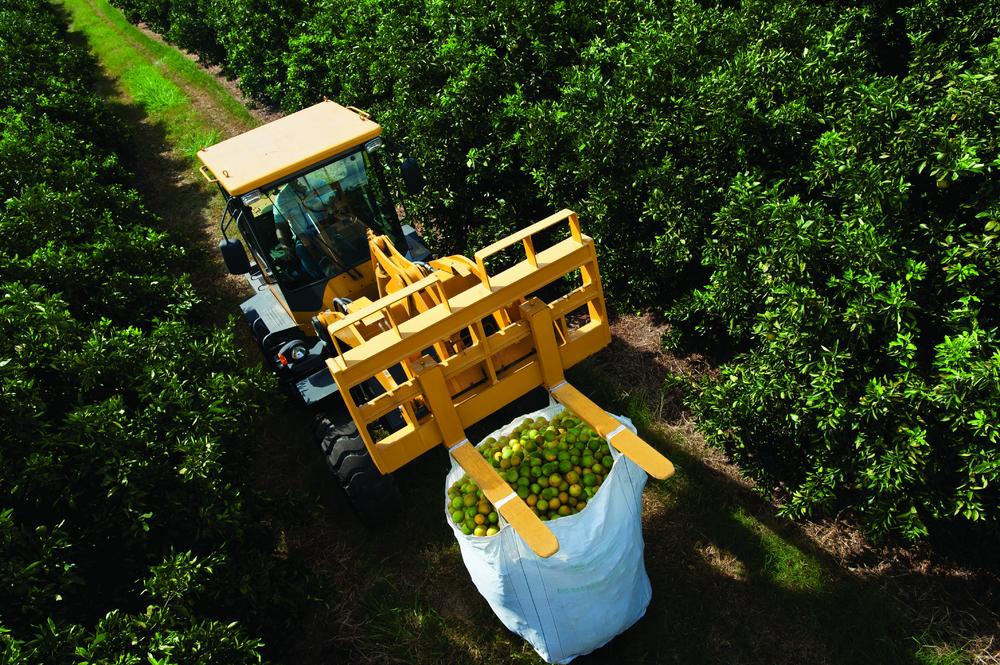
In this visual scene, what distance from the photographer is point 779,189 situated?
601 centimetres

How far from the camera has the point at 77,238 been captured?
25.8 feet

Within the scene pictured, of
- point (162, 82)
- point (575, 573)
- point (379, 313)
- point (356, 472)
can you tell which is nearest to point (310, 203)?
point (379, 313)

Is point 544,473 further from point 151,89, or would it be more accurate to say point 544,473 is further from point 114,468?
point 151,89

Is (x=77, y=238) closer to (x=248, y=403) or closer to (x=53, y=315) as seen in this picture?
(x=53, y=315)

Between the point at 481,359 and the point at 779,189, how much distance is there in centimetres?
342

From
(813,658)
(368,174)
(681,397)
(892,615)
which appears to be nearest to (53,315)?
(368,174)

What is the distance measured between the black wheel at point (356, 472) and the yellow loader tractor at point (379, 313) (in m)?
0.01

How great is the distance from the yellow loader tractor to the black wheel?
12 millimetres

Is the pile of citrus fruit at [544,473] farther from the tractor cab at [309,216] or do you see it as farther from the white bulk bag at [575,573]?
the tractor cab at [309,216]

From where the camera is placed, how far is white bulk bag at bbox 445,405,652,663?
4480 millimetres

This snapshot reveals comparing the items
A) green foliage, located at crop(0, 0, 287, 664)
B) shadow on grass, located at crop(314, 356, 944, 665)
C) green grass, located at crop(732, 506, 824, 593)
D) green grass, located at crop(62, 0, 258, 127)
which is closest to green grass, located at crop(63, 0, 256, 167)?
green grass, located at crop(62, 0, 258, 127)

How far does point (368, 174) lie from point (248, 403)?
263cm

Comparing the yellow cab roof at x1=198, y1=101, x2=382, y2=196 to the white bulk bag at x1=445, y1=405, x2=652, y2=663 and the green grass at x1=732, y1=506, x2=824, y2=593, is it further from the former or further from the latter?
the green grass at x1=732, y1=506, x2=824, y2=593

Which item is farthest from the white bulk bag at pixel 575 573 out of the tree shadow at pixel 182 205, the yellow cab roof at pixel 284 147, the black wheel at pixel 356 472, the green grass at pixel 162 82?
the green grass at pixel 162 82
